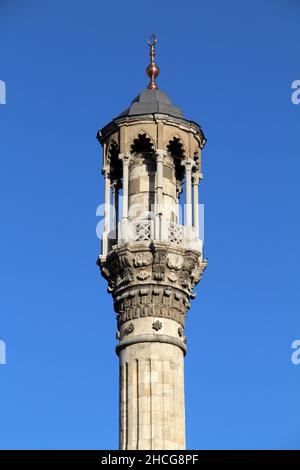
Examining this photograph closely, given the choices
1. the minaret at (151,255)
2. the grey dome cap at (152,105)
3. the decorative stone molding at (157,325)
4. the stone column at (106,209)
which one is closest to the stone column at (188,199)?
the minaret at (151,255)

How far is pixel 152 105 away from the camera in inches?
1674

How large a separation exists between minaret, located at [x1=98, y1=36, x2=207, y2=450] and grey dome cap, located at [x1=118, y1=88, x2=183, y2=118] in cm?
3

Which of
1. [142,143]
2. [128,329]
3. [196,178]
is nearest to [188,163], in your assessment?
[196,178]

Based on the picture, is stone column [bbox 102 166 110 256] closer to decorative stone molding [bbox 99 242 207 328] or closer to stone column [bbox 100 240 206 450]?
stone column [bbox 100 240 206 450]

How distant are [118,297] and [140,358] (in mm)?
2231

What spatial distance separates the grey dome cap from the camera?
42.2 metres

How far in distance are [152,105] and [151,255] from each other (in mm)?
5033

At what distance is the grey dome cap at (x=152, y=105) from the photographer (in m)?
42.2

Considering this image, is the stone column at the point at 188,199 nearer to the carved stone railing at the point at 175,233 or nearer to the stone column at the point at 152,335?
the carved stone railing at the point at 175,233

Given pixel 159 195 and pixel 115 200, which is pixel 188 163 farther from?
pixel 115 200

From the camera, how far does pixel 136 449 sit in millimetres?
37594

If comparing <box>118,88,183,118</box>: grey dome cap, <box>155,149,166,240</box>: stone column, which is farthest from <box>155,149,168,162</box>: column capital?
<box>118,88,183,118</box>: grey dome cap
